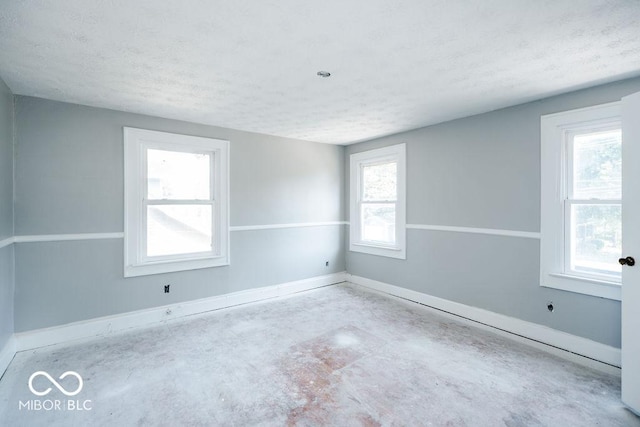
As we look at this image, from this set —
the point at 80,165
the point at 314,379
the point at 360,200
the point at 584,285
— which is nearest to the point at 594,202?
the point at 584,285

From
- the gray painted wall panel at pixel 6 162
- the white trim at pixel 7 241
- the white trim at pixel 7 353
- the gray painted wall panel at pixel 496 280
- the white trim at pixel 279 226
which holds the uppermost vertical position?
the gray painted wall panel at pixel 6 162

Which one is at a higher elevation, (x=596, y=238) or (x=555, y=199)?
(x=555, y=199)

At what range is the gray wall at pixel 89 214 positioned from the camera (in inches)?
113

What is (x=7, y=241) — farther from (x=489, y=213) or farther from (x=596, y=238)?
(x=596, y=238)

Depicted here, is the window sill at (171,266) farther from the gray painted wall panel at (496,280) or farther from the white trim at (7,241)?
the gray painted wall panel at (496,280)

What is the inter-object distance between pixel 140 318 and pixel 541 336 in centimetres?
420

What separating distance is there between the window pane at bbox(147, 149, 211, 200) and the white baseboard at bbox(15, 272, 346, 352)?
133 centimetres

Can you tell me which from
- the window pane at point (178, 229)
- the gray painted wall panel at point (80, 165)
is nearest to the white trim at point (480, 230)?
the gray painted wall panel at point (80, 165)

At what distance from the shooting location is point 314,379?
2.35 meters

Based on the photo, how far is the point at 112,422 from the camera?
1886 mm

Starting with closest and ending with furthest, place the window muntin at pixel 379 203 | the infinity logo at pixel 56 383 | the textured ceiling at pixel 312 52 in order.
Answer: the textured ceiling at pixel 312 52 → the infinity logo at pixel 56 383 → the window muntin at pixel 379 203

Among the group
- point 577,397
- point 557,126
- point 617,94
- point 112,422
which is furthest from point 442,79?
point 112,422

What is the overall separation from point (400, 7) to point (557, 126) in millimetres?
2225

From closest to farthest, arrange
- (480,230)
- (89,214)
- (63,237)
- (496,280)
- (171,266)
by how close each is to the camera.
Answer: (63,237) → (89,214) → (496,280) → (480,230) → (171,266)
